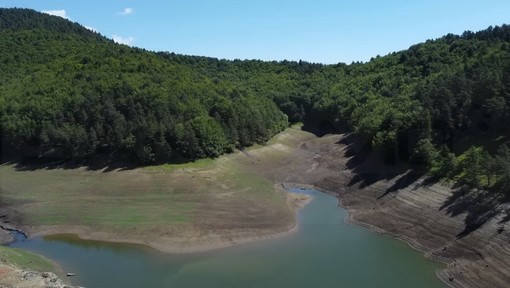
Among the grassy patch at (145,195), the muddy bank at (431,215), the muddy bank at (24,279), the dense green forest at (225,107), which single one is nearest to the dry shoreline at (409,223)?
the muddy bank at (431,215)

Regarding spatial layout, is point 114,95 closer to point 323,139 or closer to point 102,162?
point 102,162

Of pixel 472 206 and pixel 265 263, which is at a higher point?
pixel 472 206

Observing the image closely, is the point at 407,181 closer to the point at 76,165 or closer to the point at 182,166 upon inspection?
the point at 182,166

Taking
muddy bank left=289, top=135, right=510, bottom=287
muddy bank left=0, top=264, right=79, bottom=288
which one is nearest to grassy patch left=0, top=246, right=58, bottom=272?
muddy bank left=0, top=264, right=79, bottom=288

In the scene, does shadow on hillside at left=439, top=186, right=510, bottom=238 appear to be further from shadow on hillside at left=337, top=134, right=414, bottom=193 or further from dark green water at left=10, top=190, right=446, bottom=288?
shadow on hillside at left=337, top=134, right=414, bottom=193

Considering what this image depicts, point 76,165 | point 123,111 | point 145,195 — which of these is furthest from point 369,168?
point 76,165

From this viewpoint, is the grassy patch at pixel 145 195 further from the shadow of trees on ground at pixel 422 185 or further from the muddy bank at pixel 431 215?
the shadow of trees on ground at pixel 422 185
